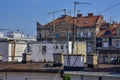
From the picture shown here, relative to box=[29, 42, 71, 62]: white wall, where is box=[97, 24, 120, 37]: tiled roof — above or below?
above

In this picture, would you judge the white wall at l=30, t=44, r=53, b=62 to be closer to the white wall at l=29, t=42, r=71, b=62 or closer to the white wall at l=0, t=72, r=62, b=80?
the white wall at l=29, t=42, r=71, b=62

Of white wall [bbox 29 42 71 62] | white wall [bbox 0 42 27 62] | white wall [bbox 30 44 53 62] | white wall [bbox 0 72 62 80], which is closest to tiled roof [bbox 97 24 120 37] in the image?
white wall [bbox 29 42 71 62]

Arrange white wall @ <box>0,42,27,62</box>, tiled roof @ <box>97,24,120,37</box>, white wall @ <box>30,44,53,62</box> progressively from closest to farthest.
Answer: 1. white wall @ <box>0,42,27,62</box>
2. white wall @ <box>30,44,53,62</box>
3. tiled roof @ <box>97,24,120,37</box>

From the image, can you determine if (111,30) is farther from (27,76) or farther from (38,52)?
(27,76)

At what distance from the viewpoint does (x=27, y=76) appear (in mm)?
23828

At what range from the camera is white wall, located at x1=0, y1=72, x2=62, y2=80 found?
22950 millimetres

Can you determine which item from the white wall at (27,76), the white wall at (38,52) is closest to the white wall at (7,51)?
the white wall at (38,52)

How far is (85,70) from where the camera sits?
2238 cm

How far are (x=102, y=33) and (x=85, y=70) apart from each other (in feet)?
217

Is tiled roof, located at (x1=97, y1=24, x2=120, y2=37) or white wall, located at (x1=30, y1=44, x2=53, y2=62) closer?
white wall, located at (x1=30, y1=44, x2=53, y2=62)

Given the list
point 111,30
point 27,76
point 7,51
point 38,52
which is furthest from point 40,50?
point 27,76

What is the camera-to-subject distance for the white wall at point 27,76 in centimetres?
2295

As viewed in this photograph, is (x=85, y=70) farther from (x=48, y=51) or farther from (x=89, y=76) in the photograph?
(x=48, y=51)

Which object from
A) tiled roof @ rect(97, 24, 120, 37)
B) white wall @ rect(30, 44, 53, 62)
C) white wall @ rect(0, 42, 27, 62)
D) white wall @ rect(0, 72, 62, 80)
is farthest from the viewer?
tiled roof @ rect(97, 24, 120, 37)
